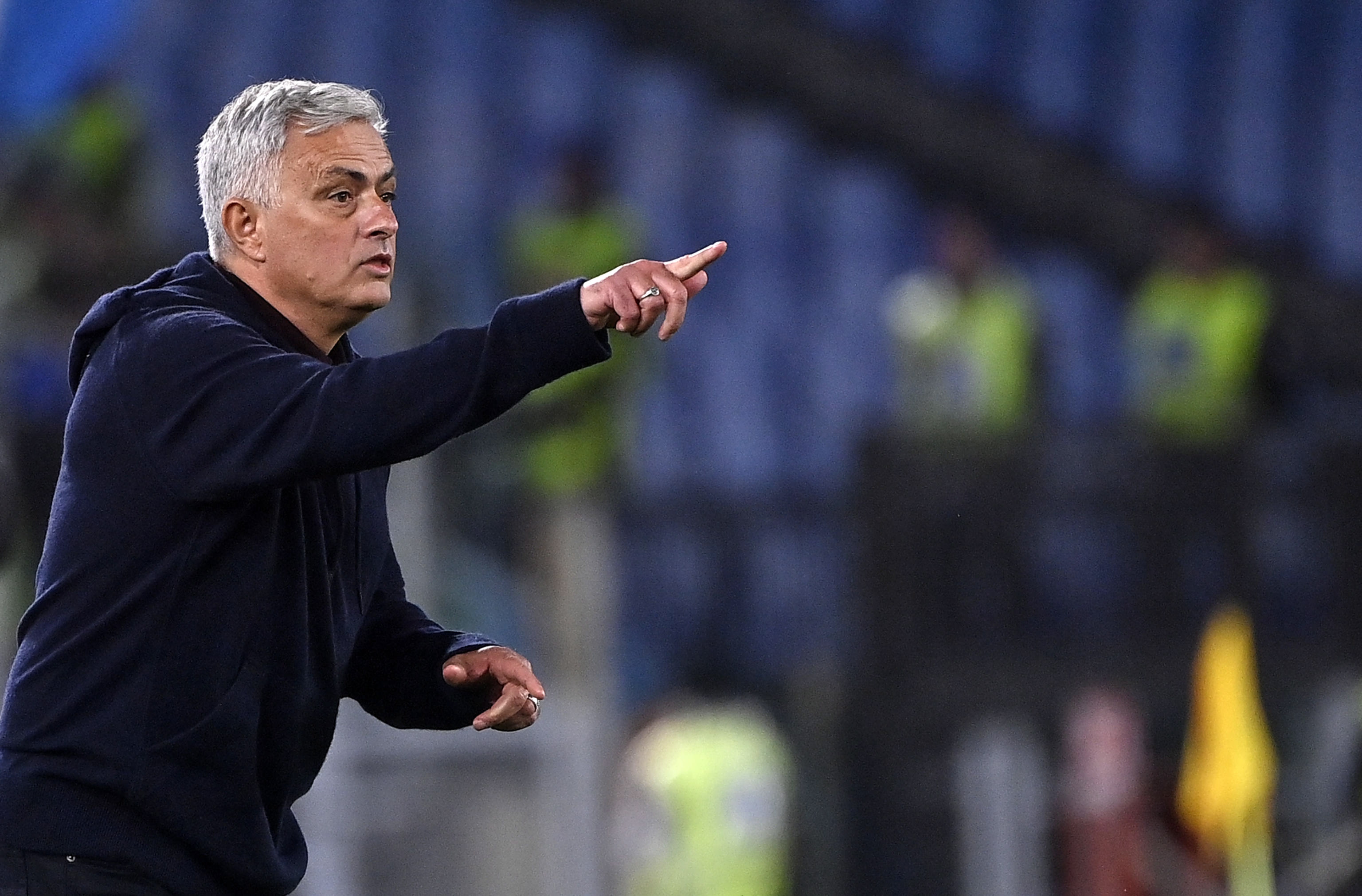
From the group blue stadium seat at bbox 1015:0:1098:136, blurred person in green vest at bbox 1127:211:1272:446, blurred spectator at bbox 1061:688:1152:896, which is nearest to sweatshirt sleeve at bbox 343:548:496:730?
blurred spectator at bbox 1061:688:1152:896

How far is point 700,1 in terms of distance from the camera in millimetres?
12312

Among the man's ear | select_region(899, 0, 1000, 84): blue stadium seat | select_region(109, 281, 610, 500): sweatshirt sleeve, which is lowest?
select_region(109, 281, 610, 500): sweatshirt sleeve

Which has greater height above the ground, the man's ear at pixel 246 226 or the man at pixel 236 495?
the man's ear at pixel 246 226

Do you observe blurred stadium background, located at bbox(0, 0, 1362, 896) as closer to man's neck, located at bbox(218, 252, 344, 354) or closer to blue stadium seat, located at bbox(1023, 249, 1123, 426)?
blue stadium seat, located at bbox(1023, 249, 1123, 426)

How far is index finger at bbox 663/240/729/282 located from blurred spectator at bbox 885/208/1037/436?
7327 millimetres

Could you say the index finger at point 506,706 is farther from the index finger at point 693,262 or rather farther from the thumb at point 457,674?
the index finger at point 693,262

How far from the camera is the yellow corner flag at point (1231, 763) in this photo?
7176 mm

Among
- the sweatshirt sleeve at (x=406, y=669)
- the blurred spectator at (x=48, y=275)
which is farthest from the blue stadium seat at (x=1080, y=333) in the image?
the sweatshirt sleeve at (x=406, y=669)

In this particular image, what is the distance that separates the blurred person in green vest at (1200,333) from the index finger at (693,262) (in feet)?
22.8

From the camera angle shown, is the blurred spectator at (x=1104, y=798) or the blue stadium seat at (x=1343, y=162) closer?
the blurred spectator at (x=1104, y=798)

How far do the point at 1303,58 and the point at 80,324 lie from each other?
10704mm

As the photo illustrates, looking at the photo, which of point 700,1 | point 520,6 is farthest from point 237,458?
point 520,6

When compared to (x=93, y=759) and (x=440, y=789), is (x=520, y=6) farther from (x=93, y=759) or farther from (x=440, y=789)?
(x=93, y=759)

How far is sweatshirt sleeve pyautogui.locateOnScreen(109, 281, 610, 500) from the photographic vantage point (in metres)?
2.89
